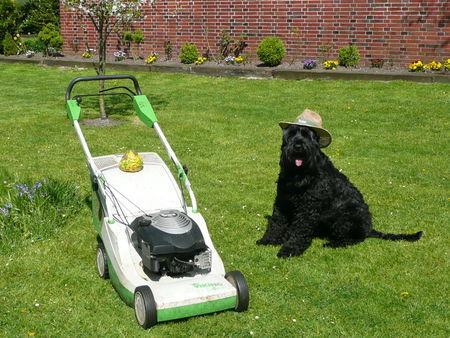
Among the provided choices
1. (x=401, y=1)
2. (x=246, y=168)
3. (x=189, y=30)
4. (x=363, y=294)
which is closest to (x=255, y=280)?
(x=363, y=294)

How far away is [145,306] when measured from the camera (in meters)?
3.84

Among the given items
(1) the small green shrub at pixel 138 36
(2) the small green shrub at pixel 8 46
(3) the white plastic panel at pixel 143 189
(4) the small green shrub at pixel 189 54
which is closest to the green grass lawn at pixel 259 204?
(3) the white plastic panel at pixel 143 189

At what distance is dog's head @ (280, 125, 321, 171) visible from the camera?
15.7ft

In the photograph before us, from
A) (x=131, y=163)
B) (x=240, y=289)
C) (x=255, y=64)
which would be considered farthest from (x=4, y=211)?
(x=255, y=64)

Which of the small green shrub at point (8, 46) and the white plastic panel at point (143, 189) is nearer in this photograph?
the white plastic panel at point (143, 189)

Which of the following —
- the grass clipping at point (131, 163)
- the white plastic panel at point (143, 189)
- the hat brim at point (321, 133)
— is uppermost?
the hat brim at point (321, 133)

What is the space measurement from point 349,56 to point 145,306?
11.2m

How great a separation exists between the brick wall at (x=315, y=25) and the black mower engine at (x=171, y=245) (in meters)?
10.2

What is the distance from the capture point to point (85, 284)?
15.5ft

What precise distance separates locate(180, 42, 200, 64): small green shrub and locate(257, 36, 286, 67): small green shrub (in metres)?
2.01

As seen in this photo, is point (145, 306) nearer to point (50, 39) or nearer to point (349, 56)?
point (349, 56)

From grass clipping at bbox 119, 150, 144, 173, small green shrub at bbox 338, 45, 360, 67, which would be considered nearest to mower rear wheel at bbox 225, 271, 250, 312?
grass clipping at bbox 119, 150, 144, 173

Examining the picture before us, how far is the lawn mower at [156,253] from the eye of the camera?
3.95 m

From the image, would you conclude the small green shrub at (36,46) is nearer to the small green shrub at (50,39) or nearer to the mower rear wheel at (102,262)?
the small green shrub at (50,39)
